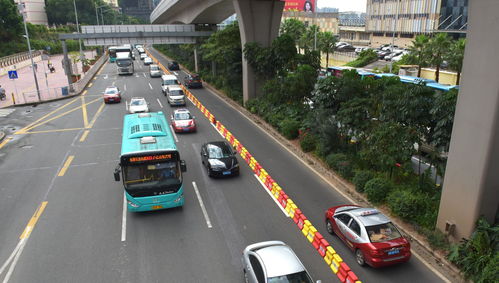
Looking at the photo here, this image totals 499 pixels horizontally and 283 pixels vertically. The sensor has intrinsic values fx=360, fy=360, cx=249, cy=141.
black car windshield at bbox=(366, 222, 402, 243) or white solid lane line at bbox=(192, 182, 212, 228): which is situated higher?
black car windshield at bbox=(366, 222, 402, 243)

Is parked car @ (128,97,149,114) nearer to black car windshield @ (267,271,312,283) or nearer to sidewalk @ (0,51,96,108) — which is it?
sidewalk @ (0,51,96,108)

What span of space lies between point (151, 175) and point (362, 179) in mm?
9578

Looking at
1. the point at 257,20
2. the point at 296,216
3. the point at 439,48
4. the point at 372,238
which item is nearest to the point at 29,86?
the point at 257,20

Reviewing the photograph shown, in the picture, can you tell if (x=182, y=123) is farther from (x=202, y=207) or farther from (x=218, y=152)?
(x=202, y=207)

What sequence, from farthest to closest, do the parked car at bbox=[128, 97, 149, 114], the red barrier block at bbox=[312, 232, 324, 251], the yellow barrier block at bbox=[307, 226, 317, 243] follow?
the parked car at bbox=[128, 97, 149, 114] < the yellow barrier block at bbox=[307, 226, 317, 243] < the red barrier block at bbox=[312, 232, 324, 251]

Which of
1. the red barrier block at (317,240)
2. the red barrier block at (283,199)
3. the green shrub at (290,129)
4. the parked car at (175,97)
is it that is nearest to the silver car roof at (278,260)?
the red barrier block at (317,240)

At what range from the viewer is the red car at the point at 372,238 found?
11531 mm

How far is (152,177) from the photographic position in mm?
14578

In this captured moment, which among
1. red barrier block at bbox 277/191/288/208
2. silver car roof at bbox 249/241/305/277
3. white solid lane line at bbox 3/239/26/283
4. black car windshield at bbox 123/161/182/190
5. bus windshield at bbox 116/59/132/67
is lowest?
white solid lane line at bbox 3/239/26/283

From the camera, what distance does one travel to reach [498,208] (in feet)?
39.7

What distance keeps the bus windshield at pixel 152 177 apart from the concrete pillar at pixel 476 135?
10.3 metres

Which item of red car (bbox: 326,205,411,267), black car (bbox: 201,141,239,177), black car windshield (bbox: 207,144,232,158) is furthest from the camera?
black car windshield (bbox: 207,144,232,158)

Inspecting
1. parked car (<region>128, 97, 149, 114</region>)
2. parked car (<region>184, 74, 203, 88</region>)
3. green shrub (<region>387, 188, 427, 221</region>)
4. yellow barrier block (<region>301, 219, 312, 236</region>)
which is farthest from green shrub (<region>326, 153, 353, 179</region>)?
parked car (<region>184, 74, 203, 88</region>)

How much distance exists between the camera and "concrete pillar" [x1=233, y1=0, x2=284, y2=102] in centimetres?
3422
